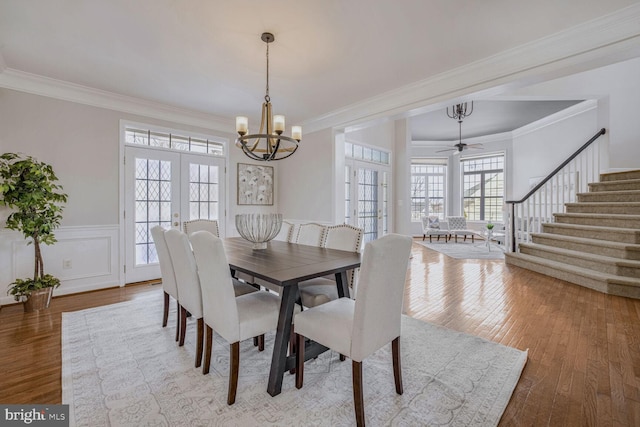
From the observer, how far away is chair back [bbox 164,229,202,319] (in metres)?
1.96

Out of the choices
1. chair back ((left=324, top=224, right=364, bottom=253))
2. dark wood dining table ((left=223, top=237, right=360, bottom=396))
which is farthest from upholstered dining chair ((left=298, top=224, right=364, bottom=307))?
dark wood dining table ((left=223, top=237, right=360, bottom=396))

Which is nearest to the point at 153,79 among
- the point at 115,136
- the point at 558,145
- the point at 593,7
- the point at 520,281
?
the point at 115,136

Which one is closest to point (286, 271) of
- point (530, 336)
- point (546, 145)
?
point (530, 336)

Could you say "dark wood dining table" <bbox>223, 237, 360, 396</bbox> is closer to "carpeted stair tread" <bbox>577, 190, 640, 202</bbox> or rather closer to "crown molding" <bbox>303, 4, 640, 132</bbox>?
"crown molding" <bbox>303, 4, 640, 132</bbox>

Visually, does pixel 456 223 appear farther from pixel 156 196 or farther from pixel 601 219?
pixel 156 196

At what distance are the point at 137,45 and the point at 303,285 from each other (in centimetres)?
267

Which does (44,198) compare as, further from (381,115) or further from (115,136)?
(381,115)

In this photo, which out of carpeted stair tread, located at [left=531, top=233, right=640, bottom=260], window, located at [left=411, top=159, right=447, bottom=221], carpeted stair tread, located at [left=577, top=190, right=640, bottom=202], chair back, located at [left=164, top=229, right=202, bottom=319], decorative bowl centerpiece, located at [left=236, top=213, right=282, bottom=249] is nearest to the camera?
chair back, located at [left=164, top=229, right=202, bottom=319]

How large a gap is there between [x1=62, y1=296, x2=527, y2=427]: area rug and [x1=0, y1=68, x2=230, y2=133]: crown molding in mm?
2861

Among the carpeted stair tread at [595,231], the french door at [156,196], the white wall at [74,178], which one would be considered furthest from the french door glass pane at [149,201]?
the carpeted stair tread at [595,231]

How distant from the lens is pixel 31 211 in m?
3.05

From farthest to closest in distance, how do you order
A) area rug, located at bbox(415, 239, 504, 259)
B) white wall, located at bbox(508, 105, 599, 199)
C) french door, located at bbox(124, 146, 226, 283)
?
white wall, located at bbox(508, 105, 599, 199) < area rug, located at bbox(415, 239, 504, 259) < french door, located at bbox(124, 146, 226, 283)

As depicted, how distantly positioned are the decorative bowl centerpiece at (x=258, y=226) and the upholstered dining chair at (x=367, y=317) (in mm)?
1057

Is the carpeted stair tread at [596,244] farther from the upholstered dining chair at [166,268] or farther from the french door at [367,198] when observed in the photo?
the upholstered dining chair at [166,268]
